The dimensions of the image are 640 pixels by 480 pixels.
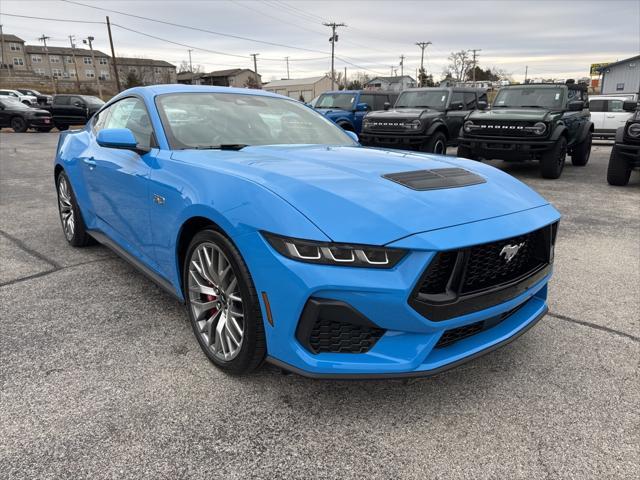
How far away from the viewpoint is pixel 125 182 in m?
3.14

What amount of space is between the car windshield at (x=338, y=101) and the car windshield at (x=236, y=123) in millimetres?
10231

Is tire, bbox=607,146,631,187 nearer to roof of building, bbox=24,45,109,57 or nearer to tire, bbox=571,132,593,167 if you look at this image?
tire, bbox=571,132,593,167

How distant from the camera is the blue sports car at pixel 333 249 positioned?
1.87 metres

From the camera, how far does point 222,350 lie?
8.04 feet

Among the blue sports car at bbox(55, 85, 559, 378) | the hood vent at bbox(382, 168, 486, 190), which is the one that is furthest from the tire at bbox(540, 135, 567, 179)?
the hood vent at bbox(382, 168, 486, 190)

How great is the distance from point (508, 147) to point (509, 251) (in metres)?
7.39

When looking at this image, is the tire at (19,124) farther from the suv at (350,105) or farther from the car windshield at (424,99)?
the car windshield at (424,99)

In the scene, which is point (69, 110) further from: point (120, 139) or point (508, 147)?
point (120, 139)

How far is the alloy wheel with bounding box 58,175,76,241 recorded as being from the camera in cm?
449

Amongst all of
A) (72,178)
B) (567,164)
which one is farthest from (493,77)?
(72,178)

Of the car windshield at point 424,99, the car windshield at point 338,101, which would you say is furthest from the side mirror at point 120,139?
the car windshield at point 338,101

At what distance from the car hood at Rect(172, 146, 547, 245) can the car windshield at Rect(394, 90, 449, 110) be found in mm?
9135

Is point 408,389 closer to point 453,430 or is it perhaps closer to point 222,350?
point 453,430

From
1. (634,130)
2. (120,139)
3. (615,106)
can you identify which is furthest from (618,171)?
(615,106)
